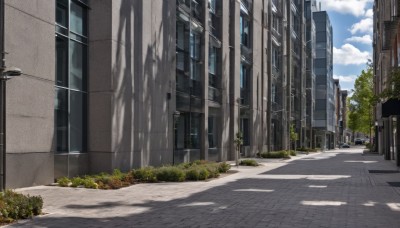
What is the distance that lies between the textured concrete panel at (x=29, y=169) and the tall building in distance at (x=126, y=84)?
32mm

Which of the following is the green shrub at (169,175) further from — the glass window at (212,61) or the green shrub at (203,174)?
the glass window at (212,61)

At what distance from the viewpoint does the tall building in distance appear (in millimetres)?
15734

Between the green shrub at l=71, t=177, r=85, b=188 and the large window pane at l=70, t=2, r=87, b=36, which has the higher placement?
the large window pane at l=70, t=2, r=87, b=36

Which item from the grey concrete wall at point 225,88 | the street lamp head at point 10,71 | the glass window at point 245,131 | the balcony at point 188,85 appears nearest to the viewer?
the street lamp head at point 10,71

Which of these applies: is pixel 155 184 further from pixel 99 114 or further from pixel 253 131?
pixel 253 131

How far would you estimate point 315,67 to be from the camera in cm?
8981

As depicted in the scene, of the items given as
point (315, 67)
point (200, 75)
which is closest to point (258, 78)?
point (200, 75)

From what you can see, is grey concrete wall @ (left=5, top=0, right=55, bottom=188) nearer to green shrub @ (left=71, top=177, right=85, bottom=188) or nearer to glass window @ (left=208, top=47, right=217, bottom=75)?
green shrub @ (left=71, top=177, right=85, bottom=188)

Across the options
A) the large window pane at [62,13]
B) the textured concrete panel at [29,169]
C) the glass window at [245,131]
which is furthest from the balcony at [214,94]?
the textured concrete panel at [29,169]

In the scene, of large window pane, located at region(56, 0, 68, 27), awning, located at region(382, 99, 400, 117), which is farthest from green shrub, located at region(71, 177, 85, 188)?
awning, located at region(382, 99, 400, 117)

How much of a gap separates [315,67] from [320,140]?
13.5m

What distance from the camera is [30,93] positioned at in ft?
51.5

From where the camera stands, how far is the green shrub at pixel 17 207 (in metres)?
9.89

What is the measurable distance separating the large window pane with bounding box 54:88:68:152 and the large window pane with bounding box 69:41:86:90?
729mm
